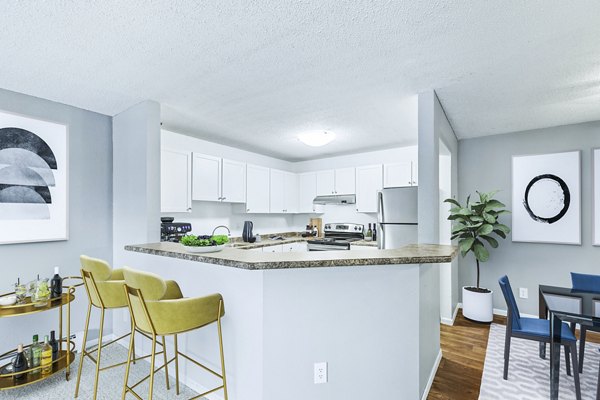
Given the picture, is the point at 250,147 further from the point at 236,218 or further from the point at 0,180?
the point at 0,180

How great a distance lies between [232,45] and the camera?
1.82m

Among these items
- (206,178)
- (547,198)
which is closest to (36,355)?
(206,178)

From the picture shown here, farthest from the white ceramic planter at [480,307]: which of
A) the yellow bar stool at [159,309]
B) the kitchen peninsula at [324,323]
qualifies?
the yellow bar stool at [159,309]

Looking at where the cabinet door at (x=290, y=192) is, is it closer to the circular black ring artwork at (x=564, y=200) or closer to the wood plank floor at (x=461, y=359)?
the wood plank floor at (x=461, y=359)

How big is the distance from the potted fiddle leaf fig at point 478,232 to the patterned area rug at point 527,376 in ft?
1.90

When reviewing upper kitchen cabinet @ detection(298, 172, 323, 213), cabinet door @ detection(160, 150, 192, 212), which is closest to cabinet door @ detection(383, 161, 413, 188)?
upper kitchen cabinet @ detection(298, 172, 323, 213)

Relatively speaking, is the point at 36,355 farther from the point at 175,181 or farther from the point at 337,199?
the point at 337,199

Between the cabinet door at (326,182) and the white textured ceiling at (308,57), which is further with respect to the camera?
the cabinet door at (326,182)

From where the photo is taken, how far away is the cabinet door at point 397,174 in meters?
4.35

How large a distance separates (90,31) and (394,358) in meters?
2.75

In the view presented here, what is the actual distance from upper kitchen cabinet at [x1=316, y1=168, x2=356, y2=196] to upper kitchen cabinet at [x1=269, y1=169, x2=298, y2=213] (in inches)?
20.2

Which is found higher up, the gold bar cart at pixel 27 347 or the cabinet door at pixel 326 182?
the cabinet door at pixel 326 182

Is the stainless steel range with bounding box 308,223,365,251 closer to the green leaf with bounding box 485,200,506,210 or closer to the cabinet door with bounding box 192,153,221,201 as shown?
the cabinet door with bounding box 192,153,221,201

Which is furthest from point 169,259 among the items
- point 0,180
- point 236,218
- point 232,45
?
point 236,218
